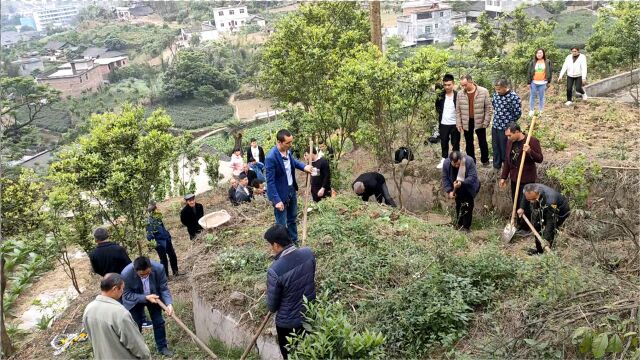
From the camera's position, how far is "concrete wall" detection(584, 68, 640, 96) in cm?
1208

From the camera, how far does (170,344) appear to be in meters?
6.74

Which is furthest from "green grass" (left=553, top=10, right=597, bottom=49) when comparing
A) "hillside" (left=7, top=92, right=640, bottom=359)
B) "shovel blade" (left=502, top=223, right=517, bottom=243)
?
"shovel blade" (left=502, top=223, right=517, bottom=243)

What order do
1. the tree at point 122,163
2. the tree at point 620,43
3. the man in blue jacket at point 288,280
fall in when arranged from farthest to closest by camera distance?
the tree at point 620,43 < the tree at point 122,163 < the man in blue jacket at point 288,280

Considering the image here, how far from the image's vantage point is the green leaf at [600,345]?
366cm

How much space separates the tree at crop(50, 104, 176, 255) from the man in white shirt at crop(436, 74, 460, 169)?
4102 mm

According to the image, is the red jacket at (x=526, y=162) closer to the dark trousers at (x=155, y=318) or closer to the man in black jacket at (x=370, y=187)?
the man in black jacket at (x=370, y=187)

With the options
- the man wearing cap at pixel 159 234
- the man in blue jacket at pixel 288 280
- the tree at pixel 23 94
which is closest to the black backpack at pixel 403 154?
the man wearing cap at pixel 159 234

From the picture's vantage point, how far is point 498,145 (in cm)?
820

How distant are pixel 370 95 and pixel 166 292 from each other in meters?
4.34

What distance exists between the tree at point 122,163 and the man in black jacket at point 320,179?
2.19 metres

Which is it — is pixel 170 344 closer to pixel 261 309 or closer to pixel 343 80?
pixel 261 309

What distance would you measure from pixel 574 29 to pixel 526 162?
116 ft

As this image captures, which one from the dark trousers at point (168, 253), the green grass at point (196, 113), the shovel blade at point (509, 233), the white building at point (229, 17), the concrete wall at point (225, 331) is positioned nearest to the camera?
the concrete wall at point (225, 331)

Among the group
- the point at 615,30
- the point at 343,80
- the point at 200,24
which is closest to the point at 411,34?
the point at 200,24
